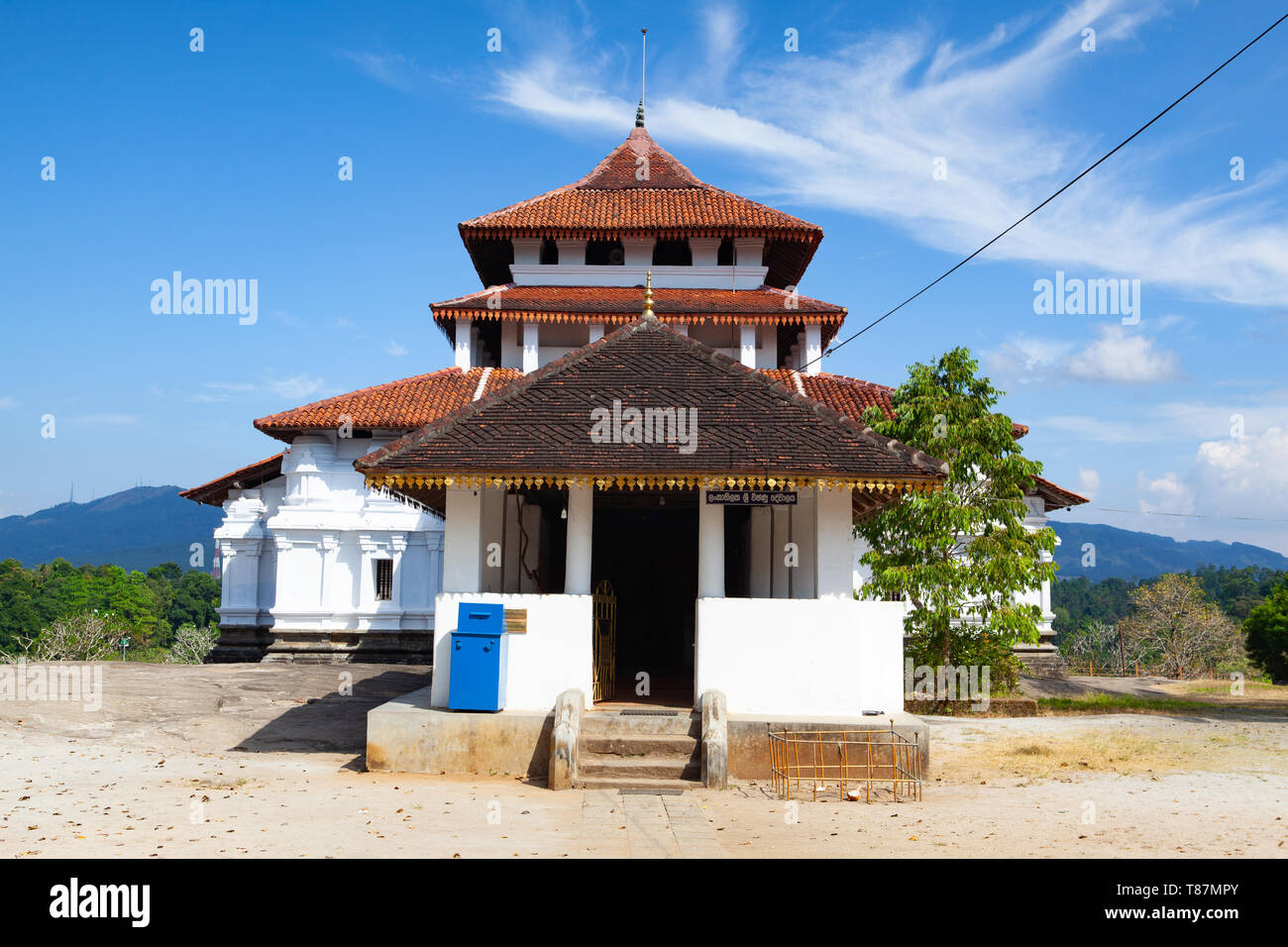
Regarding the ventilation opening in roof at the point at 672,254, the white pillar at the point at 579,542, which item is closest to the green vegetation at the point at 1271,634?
the ventilation opening in roof at the point at 672,254

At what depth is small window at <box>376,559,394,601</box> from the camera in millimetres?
26641

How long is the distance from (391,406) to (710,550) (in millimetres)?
15819

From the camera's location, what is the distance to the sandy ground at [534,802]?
8.06 m

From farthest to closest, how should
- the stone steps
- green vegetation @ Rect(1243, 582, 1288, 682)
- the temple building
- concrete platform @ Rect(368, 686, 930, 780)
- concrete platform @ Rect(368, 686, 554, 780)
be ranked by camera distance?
green vegetation @ Rect(1243, 582, 1288, 682)
the temple building
concrete platform @ Rect(368, 686, 554, 780)
concrete platform @ Rect(368, 686, 930, 780)
the stone steps

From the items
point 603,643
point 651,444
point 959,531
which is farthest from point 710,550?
point 959,531

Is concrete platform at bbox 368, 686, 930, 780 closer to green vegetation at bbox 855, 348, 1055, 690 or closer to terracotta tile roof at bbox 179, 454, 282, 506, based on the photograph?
green vegetation at bbox 855, 348, 1055, 690

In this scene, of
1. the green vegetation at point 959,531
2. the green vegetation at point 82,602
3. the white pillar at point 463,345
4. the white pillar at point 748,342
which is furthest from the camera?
the green vegetation at point 82,602

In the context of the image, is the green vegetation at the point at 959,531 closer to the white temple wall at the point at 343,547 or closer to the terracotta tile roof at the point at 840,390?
the terracotta tile roof at the point at 840,390

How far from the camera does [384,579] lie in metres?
26.7

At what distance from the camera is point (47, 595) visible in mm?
89188

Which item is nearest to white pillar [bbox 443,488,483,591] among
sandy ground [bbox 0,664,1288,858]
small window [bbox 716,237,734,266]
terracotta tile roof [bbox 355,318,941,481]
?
terracotta tile roof [bbox 355,318,941,481]

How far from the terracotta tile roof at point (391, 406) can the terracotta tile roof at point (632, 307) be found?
67.7 inches

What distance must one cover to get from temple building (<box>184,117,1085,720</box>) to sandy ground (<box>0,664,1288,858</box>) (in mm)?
1947

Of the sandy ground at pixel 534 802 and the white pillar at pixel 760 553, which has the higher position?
the white pillar at pixel 760 553
